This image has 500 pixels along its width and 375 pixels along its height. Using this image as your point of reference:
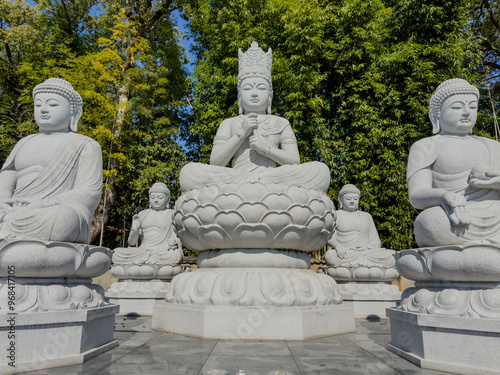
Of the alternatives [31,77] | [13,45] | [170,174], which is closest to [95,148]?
[170,174]

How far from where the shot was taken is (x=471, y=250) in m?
2.34

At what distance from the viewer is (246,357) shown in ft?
8.30

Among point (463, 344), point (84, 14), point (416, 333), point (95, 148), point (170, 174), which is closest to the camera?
point (463, 344)

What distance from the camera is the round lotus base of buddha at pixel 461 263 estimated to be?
2288 mm

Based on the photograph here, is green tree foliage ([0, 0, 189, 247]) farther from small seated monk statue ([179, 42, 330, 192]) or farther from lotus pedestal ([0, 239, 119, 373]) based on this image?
lotus pedestal ([0, 239, 119, 373])

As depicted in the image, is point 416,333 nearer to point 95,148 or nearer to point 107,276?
point 95,148

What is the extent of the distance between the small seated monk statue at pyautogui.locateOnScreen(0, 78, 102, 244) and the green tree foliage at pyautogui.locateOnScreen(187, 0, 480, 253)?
23.6 ft

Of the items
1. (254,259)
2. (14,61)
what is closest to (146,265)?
(254,259)

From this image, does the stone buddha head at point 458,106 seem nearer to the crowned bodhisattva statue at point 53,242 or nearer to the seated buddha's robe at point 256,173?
the seated buddha's robe at point 256,173

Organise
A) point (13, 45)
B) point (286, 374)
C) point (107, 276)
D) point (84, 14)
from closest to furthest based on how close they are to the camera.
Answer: point (286, 374), point (107, 276), point (13, 45), point (84, 14)

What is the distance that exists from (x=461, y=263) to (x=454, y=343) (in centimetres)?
50

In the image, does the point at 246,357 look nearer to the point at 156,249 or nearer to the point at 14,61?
the point at 156,249

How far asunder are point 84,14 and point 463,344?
15.2 m

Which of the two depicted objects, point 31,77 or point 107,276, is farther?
point 31,77
